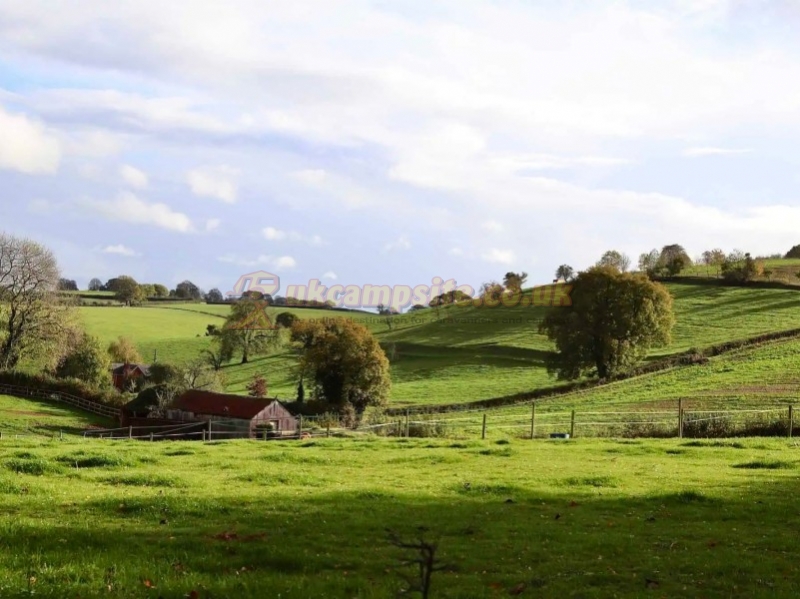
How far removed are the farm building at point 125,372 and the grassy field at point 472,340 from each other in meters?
10.4

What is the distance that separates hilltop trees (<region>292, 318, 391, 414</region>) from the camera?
61656 mm

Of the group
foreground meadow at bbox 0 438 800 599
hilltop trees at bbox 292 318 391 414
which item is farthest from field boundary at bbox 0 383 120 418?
foreground meadow at bbox 0 438 800 599

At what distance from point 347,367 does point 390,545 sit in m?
48.6

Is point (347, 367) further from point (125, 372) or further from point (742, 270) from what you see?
point (742, 270)

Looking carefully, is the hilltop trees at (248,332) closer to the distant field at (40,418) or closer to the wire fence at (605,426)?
the distant field at (40,418)

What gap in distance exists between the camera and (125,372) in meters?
98.1

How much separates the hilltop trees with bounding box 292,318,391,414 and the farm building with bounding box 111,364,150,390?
39.3 meters

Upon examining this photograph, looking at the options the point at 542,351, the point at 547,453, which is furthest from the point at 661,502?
the point at 542,351

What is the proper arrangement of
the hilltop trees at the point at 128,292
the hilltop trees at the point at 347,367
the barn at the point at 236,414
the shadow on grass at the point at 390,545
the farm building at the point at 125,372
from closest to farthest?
the shadow on grass at the point at 390,545 < the barn at the point at 236,414 < the hilltop trees at the point at 347,367 < the farm building at the point at 125,372 < the hilltop trees at the point at 128,292

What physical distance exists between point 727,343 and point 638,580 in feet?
233

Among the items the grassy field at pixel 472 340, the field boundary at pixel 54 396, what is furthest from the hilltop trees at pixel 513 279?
the field boundary at pixel 54 396

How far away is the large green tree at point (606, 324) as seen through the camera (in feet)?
235

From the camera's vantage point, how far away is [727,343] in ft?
253

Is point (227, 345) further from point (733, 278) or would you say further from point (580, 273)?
point (733, 278)
